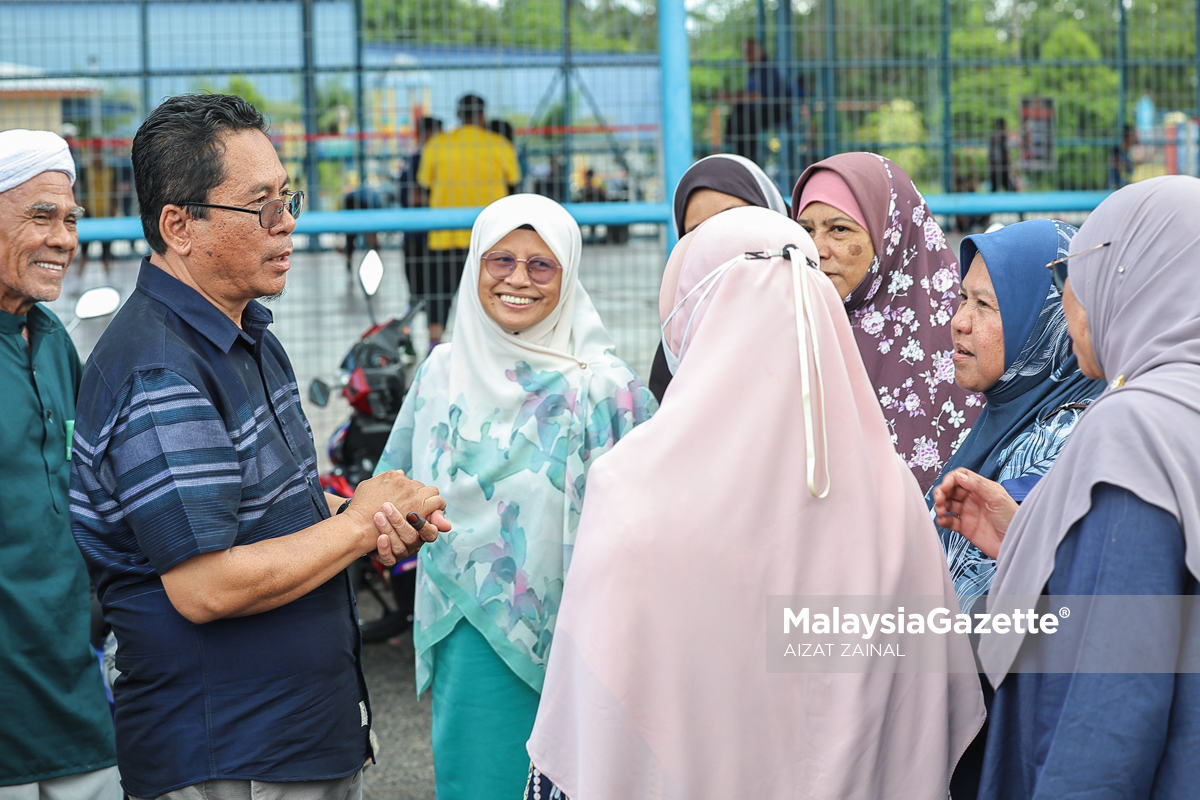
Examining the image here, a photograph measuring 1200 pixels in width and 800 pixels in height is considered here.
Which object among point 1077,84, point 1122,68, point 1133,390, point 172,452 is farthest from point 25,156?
point 1077,84

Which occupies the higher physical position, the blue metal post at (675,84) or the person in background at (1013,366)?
the blue metal post at (675,84)

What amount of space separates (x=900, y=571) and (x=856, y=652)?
0.15 metres

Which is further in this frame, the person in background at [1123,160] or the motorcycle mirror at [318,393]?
the person in background at [1123,160]

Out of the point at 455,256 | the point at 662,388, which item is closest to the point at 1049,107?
the point at 455,256

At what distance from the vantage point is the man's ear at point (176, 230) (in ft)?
6.32

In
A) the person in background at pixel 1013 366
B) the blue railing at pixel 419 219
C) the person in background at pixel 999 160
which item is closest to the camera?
the person in background at pixel 1013 366

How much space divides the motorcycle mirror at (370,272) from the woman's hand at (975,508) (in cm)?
232

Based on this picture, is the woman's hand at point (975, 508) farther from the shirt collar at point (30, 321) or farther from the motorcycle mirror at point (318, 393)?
the motorcycle mirror at point (318, 393)

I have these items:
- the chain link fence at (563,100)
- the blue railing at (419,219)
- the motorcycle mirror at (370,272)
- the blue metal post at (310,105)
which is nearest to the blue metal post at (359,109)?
the chain link fence at (563,100)

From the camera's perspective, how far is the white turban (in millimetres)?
2463

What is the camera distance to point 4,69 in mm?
6652

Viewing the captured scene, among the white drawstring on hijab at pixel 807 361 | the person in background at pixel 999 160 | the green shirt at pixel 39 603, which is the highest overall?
the person in background at pixel 999 160

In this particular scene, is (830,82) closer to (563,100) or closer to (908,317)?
(563,100)

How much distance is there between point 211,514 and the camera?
1.78 meters
